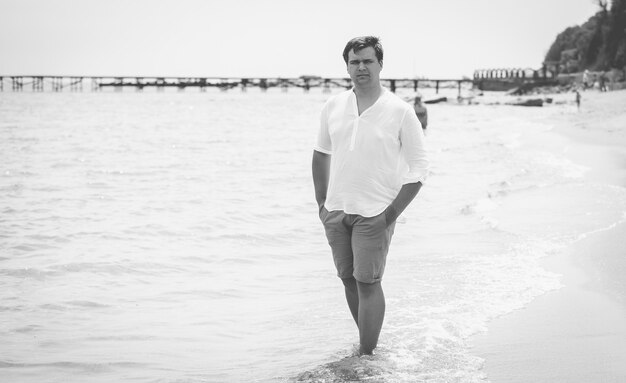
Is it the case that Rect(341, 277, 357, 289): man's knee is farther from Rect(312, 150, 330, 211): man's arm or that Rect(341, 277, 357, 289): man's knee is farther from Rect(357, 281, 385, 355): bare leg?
Rect(312, 150, 330, 211): man's arm

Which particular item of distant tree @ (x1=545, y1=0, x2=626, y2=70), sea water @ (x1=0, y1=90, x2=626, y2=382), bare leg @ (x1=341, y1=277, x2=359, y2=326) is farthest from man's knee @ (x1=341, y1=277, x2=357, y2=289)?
distant tree @ (x1=545, y1=0, x2=626, y2=70)

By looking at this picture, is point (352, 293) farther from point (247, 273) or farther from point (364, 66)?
point (247, 273)

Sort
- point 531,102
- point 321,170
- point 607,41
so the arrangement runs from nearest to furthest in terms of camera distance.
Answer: point 321,170 < point 531,102 < point 607,41

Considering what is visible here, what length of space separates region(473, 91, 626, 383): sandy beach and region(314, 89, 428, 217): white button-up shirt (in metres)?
1.13

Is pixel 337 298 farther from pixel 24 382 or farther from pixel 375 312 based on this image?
pixel 24 382

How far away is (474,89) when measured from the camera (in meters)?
116

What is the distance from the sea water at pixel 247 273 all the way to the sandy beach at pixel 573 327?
0.52 ft

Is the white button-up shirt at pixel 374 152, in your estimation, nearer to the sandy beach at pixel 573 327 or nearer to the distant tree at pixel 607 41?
the sandy beach at pixel 573 327

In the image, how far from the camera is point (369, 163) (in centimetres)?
378

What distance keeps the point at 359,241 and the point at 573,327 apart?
5.74ft

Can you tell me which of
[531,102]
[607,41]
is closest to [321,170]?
[531,102]

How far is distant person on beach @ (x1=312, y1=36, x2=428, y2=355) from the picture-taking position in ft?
12.4

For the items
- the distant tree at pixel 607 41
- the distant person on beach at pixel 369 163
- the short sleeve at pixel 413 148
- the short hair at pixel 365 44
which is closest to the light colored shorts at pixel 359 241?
the distant person on beach at pixel 369 163

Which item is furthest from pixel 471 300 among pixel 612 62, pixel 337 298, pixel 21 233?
pixel 612 62
